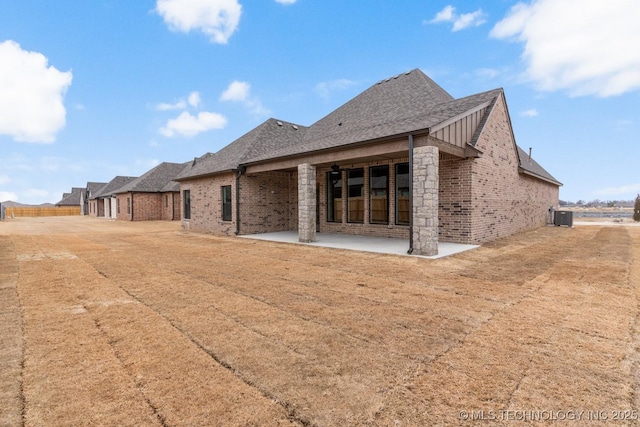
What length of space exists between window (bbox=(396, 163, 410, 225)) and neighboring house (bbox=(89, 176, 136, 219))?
35492mm

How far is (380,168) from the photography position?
1210 centimetres

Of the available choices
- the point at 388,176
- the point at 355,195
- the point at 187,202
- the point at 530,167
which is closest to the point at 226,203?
the point at 187,202

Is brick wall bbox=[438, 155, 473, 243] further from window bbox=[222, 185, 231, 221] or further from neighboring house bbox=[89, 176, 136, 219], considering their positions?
neighboring house bbox=[89, 176, 136, 219]

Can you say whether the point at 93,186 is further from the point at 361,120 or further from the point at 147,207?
the point at 361,120

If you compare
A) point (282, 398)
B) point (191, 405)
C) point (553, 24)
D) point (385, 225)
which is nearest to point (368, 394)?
point (282, 398)

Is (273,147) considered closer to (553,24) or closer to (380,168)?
(380,168)

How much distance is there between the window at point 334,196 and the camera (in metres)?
13.7

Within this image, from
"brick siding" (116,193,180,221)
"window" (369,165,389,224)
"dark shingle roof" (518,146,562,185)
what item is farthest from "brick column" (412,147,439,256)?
"brick siding" (116,193,180,221)

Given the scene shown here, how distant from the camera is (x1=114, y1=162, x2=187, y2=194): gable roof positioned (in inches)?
1186

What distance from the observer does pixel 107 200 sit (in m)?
37.3

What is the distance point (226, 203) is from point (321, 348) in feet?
43.3

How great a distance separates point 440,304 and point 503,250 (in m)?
6.14

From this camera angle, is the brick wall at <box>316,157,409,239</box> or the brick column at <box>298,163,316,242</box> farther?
the brick wall at <box>316,157,409,239</box>

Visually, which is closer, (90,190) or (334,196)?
(334,196)
